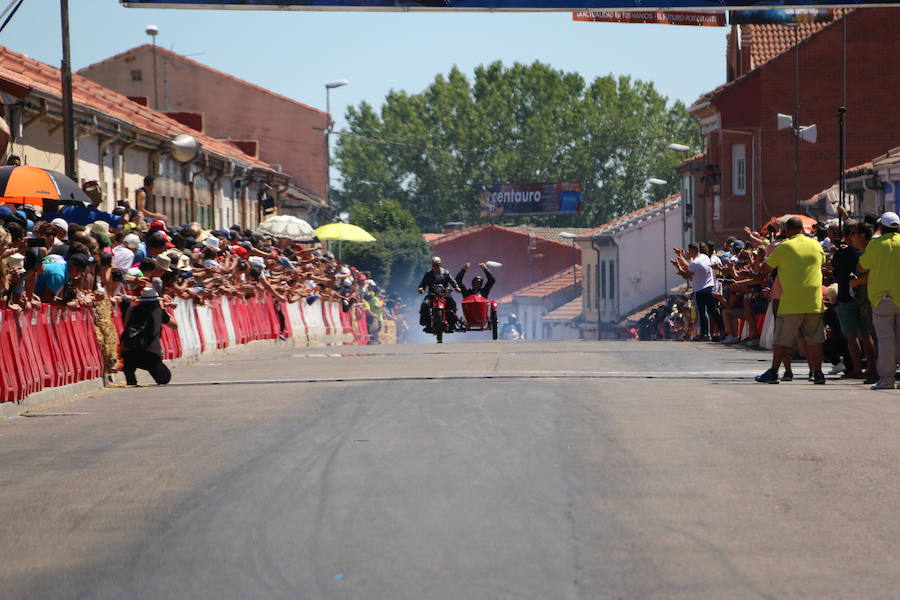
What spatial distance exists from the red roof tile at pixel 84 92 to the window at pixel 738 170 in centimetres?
1806

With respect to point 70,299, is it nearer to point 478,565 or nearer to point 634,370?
point 634,370

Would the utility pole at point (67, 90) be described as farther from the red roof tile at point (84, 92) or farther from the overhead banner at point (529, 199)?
the overhead banner at point (529, 199)

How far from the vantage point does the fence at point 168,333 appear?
15.3m

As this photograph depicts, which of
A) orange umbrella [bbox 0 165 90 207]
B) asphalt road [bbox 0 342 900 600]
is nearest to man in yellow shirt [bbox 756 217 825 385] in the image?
asphalt road [bbox 0 342 900 600]

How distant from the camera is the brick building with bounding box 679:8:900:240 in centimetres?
5444

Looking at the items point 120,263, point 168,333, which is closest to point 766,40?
point 168,333

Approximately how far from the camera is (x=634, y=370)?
1984 cm

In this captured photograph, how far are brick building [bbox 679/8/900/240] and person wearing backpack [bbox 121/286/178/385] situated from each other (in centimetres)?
3660

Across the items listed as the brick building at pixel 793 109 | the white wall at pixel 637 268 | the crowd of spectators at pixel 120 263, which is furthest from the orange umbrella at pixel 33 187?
the white wall at pixel 637 268

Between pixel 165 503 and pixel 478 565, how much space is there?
2.57 m

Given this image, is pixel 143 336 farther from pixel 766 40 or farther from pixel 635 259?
pixel 635 259

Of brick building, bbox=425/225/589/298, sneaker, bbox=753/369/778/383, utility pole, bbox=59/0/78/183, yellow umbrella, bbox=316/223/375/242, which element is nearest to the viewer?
sneaker, bbox=753/369/778/383

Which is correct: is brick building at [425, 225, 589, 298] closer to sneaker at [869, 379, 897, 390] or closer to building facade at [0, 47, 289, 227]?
building facade at [0, 47, 289, 227]

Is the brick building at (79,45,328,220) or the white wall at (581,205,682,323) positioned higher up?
the brick building at (79,45,328,220)
